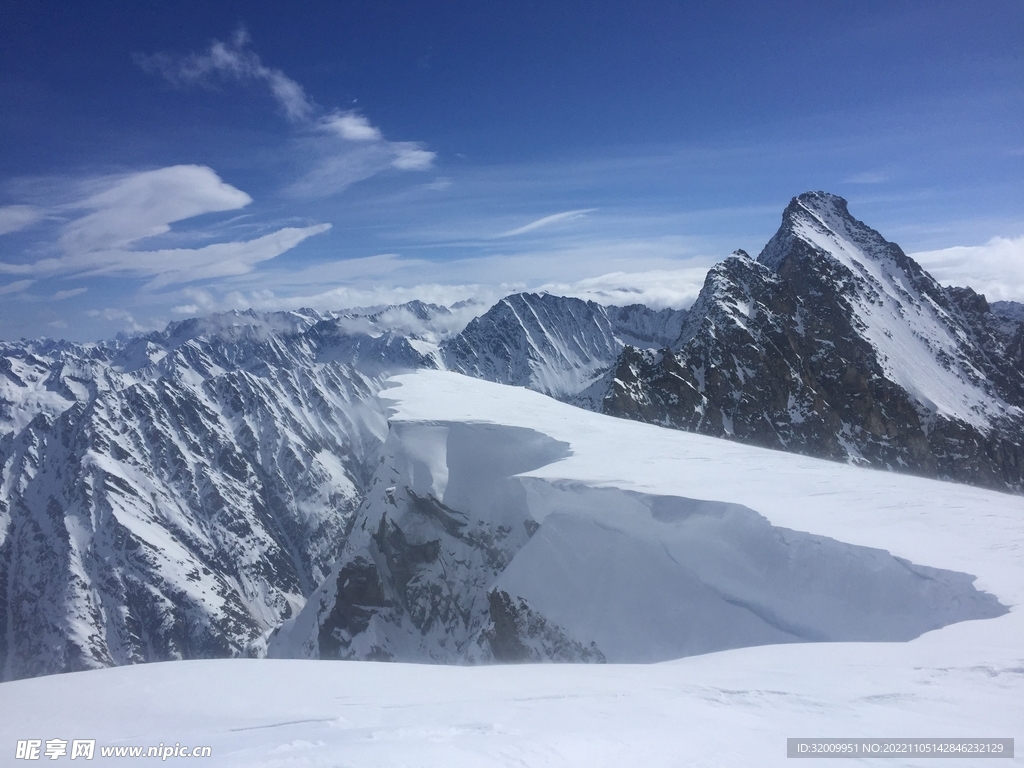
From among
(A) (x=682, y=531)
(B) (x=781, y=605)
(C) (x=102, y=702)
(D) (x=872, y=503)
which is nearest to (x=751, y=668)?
(B) (x=781, y=605)

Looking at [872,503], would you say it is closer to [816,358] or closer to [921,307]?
[816,358]

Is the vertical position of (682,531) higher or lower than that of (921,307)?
lower

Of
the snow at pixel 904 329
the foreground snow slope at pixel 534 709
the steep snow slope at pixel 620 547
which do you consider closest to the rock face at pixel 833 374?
the snow at pixel 904 329

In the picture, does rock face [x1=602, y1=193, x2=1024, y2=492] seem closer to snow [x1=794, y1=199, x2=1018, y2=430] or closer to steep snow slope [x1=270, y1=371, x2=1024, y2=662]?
snow [x1=794, y1=199, x2=1018, y2=430]

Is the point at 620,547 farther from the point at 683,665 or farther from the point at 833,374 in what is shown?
the point at 833,374

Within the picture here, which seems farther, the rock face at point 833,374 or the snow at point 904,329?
the snow at point 904,329

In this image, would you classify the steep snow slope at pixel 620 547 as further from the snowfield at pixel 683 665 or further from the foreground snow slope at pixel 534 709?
the foreground snow slope at pixel 534 709
